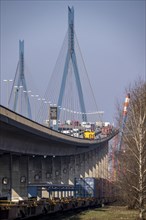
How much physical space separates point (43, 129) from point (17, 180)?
7503 millimetres

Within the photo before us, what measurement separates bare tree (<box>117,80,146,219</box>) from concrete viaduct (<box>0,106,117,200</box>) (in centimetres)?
926

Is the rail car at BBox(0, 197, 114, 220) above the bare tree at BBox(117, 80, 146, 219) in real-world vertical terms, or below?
below

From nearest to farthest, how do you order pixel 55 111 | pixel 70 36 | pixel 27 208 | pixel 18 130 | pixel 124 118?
pixel 27 208 → pixel 18 130 → pixel 124 118 → pixel 55 111 → pixel 70 36

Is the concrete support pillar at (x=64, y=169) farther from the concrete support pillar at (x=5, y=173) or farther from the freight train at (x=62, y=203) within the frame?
the concrete support pillar at (x=5, y=173)

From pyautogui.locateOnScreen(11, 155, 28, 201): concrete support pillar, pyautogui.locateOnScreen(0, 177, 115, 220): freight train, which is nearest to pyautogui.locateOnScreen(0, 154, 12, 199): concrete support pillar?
pyautogui.locateOnScreen(11, 155, 28, 201): concrete support pillar

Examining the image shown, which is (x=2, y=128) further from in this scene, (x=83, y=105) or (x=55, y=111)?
(x=83, y=105)

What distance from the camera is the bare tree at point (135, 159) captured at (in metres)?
37.9

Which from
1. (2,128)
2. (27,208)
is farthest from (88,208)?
(27,208)

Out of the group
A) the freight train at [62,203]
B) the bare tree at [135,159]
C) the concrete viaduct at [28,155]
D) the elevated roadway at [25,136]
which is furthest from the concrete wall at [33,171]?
the bare tree at [135,159]

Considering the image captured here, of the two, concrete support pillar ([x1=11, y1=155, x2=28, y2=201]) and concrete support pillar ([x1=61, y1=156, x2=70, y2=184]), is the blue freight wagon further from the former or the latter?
concrete support pillar ([x1=61, y1=156, x2=70, y2=184])

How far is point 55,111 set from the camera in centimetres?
7775

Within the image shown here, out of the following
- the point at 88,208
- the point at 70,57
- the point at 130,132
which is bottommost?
the point at 88,208

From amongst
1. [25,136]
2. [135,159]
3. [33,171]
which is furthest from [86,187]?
[135,159]

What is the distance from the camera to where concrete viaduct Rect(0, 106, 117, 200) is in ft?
149
